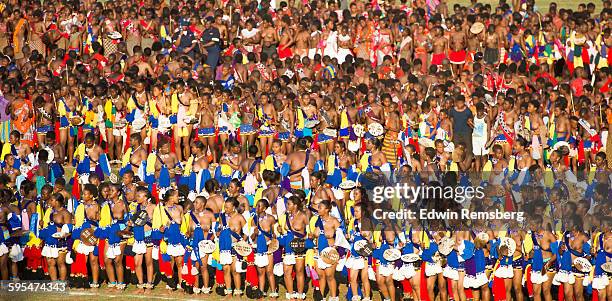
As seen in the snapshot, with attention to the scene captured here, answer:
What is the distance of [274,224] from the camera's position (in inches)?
800

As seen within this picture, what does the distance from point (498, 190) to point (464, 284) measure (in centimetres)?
261

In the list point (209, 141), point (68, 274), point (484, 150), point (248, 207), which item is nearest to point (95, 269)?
point (68, 274)

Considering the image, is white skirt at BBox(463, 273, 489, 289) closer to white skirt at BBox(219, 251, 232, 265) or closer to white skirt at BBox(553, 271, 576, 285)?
white skirt at BBox(553, 271, 576, 285)

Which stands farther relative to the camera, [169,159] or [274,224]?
[169,159]

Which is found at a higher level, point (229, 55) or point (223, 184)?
point (229, 55)

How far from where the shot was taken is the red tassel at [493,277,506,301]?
19.6 meters

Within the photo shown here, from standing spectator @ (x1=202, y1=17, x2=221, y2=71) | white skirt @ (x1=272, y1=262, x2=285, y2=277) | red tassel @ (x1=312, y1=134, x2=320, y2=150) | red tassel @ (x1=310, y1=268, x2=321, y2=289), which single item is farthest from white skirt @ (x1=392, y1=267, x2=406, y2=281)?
standing spectator @ (x1=202, y1=17, x2=221, y2=71)

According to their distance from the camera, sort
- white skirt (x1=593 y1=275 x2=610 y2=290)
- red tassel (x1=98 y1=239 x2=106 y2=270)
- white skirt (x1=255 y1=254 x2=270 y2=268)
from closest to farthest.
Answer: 1. white skirt (x1=593 y1=275 x2=610 y2=290)
2. white skirt (x1=255 y1=254 x2=270 y2=268)
3. red tassel (x1=98 y1=239 x2=106 y2=270)

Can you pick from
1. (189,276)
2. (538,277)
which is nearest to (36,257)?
(189,276)

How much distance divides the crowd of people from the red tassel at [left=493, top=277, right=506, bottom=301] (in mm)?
20

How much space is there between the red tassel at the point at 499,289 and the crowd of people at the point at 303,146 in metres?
0.02

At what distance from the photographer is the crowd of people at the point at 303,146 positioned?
19.8 metres

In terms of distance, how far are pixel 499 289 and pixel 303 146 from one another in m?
4.80

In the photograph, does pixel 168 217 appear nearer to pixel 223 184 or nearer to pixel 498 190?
pixel 223 184
